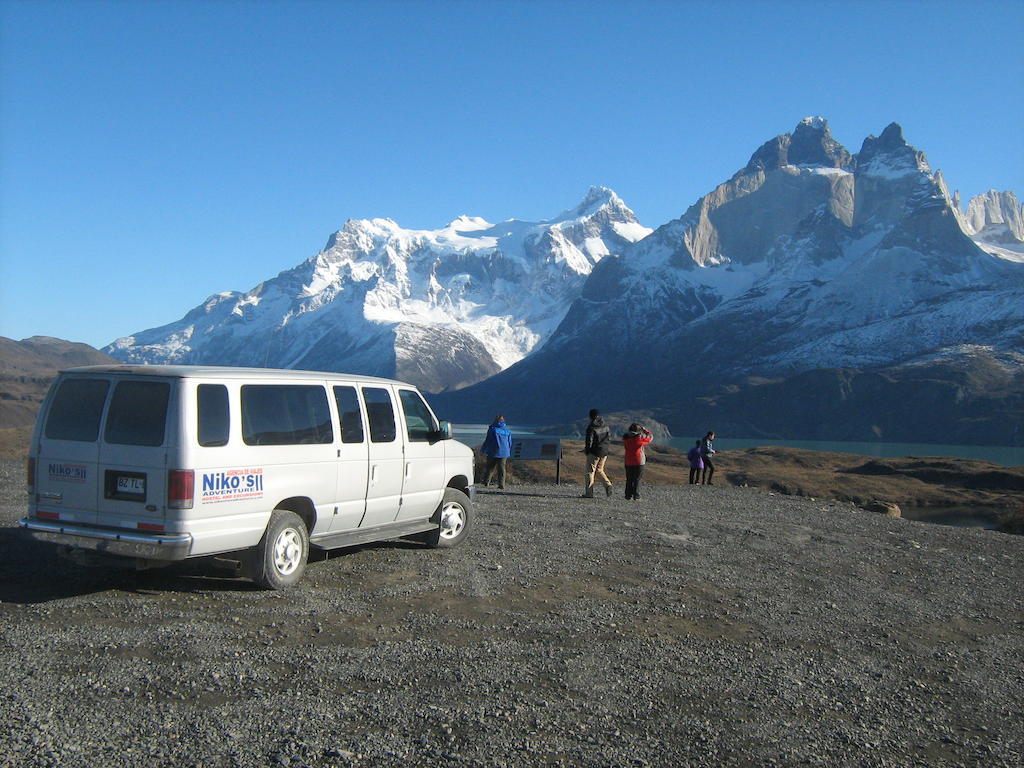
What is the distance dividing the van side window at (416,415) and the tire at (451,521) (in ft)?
3.89

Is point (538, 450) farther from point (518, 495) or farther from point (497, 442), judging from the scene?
point (518, 495)

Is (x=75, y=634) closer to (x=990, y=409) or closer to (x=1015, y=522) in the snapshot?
(x=1015, y=522)

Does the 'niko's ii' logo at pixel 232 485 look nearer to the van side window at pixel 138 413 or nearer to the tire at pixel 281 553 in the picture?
the tire at pixel 281 553

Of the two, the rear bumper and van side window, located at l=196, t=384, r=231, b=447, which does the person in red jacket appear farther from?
the rear bumper

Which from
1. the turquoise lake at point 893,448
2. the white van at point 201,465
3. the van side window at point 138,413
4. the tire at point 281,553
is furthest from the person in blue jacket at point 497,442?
the turquoise lake at point 893,448

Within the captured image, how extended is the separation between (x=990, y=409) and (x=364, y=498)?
8276 inches

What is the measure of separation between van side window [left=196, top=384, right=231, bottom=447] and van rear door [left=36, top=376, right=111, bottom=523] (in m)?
1.11

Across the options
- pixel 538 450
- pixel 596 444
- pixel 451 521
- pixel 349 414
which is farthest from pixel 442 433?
pixel 538 450

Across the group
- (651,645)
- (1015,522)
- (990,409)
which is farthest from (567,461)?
(990,409)

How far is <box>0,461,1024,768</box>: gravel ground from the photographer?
593 centimetres

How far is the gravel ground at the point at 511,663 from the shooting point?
593cm

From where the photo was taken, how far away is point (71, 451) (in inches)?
360

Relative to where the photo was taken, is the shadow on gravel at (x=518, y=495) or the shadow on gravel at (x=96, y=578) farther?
the shadow on gravel at (x=518, y=495)

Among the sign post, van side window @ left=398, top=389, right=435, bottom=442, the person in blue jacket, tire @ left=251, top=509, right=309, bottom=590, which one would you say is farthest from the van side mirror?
the sign post
